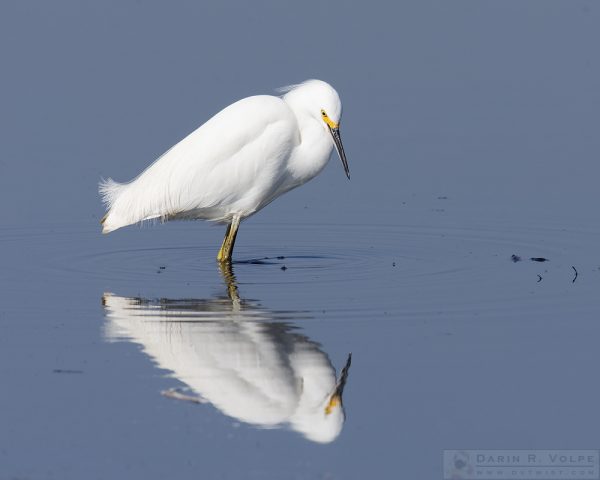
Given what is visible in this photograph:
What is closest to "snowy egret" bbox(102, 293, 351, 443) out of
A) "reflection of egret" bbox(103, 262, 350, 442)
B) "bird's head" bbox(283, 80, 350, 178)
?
"reflection of egret" bbox(103, 262, 350, 442)

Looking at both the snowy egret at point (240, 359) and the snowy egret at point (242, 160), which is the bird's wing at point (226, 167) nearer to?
the snowy egret at point (242, 160)

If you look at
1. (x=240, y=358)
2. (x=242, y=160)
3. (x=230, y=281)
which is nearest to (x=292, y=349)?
(x=240, y=358)

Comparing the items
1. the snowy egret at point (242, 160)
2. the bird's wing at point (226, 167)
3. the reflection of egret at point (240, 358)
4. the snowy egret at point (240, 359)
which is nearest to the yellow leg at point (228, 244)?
→ the snowy egret at point (242, 160)

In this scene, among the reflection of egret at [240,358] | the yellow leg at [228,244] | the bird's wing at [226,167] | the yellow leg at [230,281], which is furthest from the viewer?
the yellow leg at [228,244]

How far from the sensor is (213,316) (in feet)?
34.9

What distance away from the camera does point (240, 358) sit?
371 inches

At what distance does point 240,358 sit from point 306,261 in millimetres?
3510

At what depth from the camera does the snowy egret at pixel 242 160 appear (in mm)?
12484

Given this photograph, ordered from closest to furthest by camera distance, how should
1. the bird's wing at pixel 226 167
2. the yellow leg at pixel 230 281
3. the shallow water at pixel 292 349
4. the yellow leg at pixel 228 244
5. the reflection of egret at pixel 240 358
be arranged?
the shallow water at pixel 292 349
the reflection of egret at pixel 240 358
the yellow leg at pixel 230 281
the bird's wing at pixel 226 167
the yellow leg at pixel 228 244

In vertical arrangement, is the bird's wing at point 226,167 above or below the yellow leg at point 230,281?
above

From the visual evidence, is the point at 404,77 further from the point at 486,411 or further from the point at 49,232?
→ the point at 486,411

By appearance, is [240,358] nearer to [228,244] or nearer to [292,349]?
[292,349]

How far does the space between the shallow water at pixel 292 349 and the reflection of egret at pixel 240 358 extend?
17mm

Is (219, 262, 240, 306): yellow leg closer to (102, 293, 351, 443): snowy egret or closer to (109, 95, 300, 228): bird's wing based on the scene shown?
(102, 293, 351, 443): snowy egret
